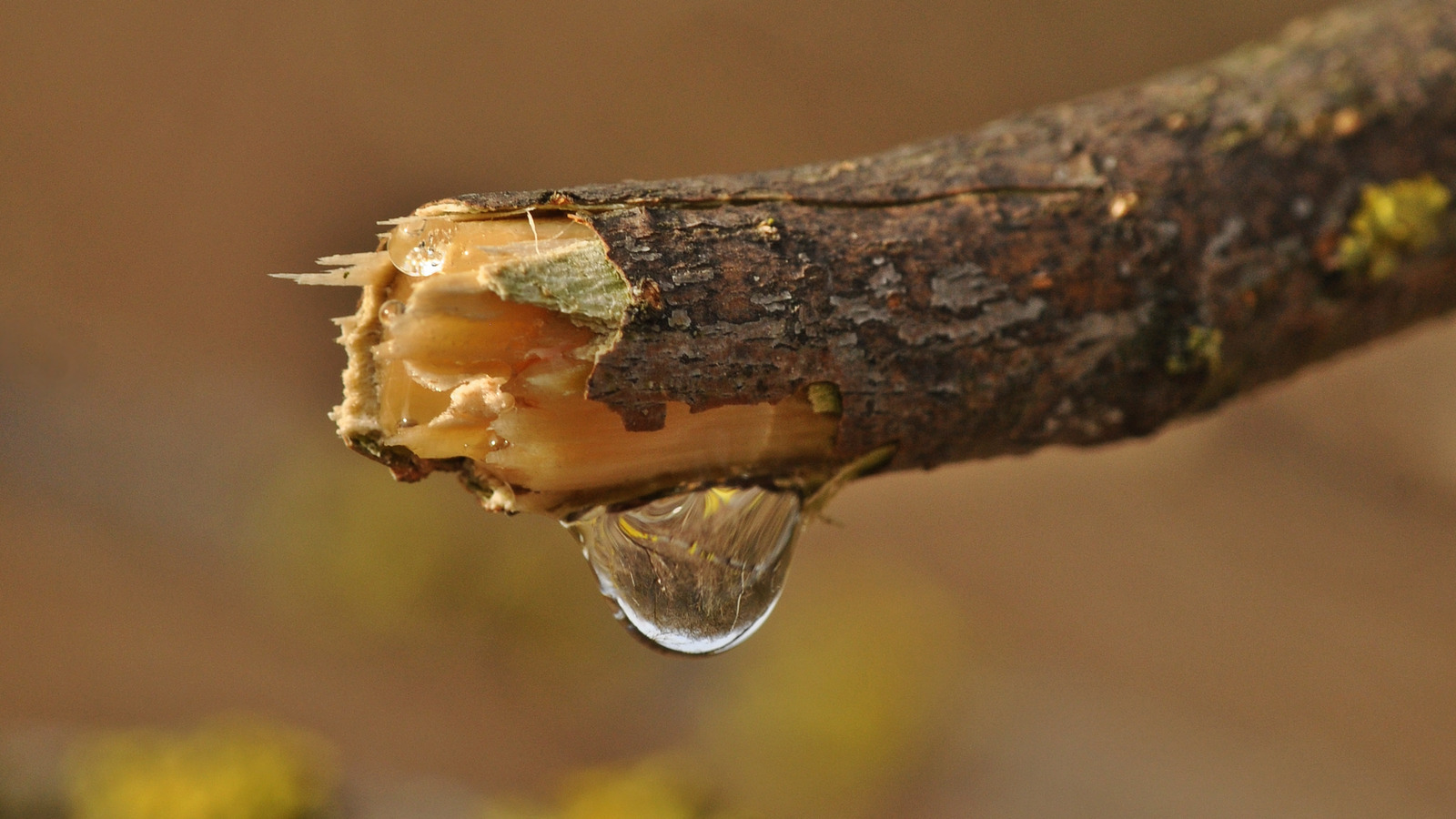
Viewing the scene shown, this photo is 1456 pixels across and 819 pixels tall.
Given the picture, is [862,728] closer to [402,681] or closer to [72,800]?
[402,681]

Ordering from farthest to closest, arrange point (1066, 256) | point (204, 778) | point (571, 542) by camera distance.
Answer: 1. point (571, 542)
2. point (204, 778)
3. point (1066, 256)

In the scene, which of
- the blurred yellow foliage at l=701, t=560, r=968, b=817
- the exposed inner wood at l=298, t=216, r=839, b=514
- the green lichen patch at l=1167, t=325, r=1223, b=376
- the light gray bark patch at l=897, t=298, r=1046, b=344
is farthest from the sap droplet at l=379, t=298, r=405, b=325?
the blurred yellow foliage at l=701, t=560, r=968, b=817

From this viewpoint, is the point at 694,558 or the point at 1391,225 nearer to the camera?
the point at 694,558

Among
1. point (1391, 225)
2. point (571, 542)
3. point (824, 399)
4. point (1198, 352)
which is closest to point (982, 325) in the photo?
point (824, 399)

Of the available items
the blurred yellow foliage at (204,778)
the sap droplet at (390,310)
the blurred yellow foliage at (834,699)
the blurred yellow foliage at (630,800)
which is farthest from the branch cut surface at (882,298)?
the blurred yellow foliage at (834,699)

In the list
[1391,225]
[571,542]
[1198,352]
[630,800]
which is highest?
[571,542]

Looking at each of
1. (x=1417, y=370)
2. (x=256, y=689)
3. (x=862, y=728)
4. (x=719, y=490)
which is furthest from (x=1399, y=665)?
(x=256, y=689)

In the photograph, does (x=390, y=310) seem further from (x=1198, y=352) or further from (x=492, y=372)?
(x=1198, y=352)

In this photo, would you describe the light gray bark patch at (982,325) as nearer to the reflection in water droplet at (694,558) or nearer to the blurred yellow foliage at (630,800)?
the reflection in water droplet at (694,558)
